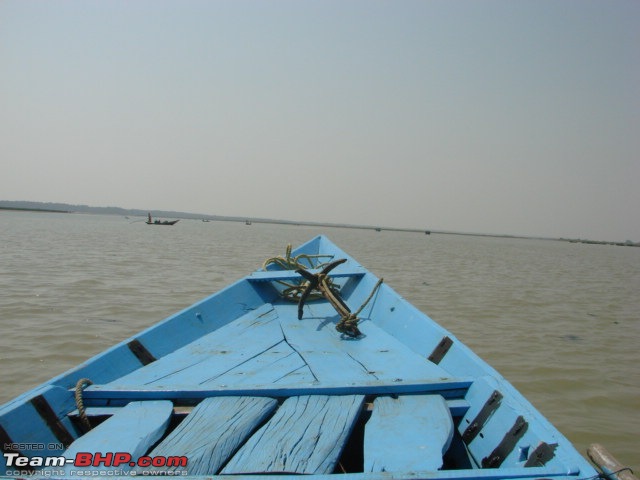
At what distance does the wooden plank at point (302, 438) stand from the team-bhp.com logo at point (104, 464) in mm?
202

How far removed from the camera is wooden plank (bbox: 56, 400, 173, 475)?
5.55 feet

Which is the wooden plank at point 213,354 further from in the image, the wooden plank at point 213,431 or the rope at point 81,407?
the wooden plank at point 213,431

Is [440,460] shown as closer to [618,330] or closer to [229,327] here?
[229,327]

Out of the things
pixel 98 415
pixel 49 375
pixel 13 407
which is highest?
pixel 13 407

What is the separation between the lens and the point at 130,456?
5.34 feet

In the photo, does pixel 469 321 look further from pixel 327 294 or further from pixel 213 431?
pixel 213 431

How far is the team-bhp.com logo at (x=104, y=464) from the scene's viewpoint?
1.51 metres

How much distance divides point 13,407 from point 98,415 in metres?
0.36

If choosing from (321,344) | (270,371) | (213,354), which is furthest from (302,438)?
(321,344)

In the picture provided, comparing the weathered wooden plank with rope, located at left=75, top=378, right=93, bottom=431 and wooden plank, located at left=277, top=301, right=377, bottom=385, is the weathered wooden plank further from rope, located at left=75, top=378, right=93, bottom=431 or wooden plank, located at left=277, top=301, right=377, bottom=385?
rope, located at left=75, top=378, right=93, bottom=431

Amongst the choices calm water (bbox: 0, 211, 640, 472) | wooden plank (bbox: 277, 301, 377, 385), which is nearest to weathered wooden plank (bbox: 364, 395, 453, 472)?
wooden plank (bbox: 277, 301, 377, 385)

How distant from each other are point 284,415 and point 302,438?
22 centimetres

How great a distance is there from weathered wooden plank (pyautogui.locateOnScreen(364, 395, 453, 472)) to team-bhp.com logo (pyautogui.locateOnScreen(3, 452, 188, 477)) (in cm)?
71

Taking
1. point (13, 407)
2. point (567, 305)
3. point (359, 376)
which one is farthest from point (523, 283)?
point (13, 407)
